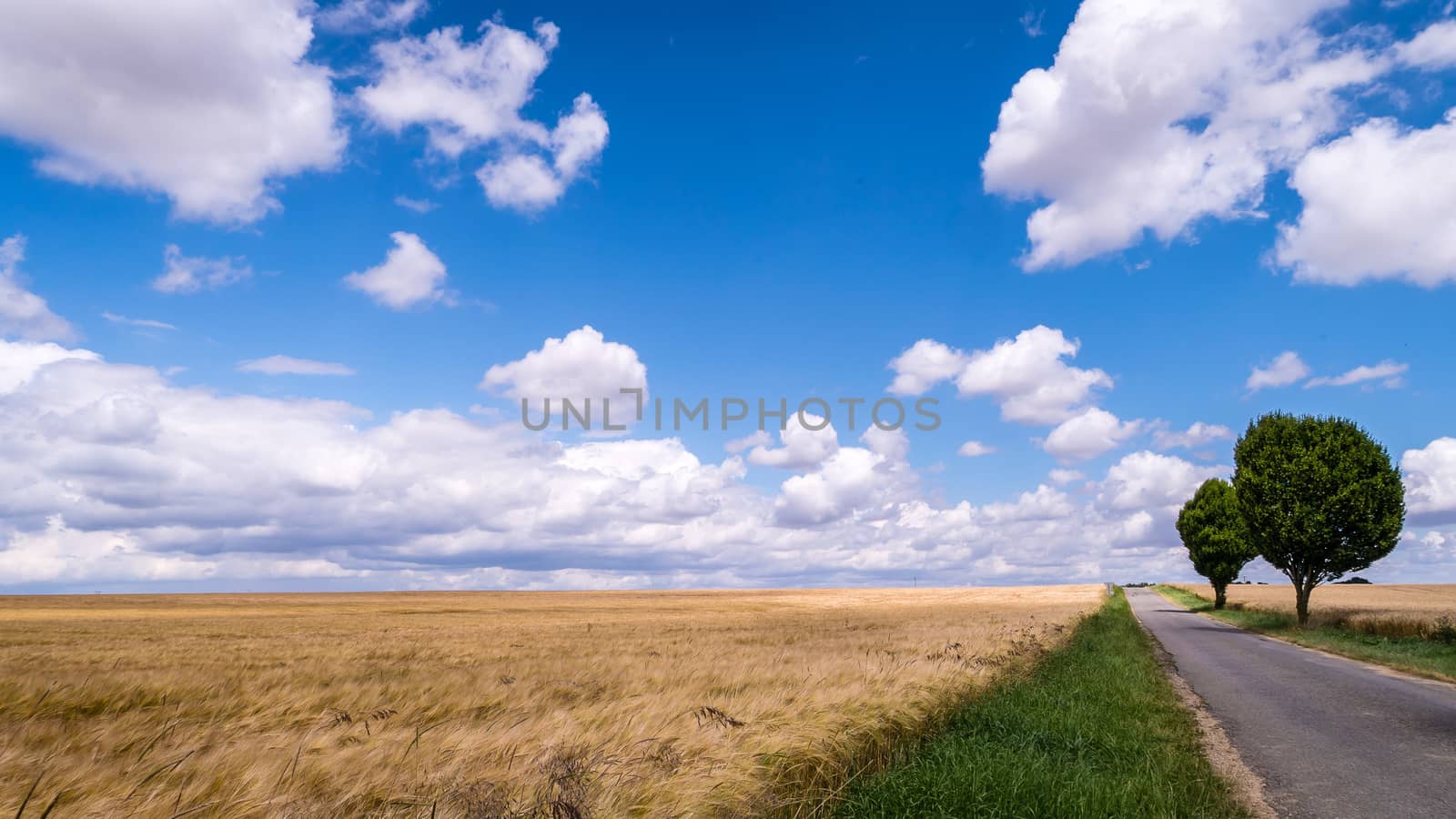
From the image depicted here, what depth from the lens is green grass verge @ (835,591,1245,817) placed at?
5.63 metres

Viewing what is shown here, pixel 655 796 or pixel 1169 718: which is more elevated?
pixel 655 796

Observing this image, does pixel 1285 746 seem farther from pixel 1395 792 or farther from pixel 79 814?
pixel 79 814

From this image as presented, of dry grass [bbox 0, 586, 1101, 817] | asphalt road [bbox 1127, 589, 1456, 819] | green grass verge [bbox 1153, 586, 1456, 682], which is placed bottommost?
green grass verge [bbox 1153, 586, 1456, 682]

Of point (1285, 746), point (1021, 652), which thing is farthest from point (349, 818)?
point (1021, 652)

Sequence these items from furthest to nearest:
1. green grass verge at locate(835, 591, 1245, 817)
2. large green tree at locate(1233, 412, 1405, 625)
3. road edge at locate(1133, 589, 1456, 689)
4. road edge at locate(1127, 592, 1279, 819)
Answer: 1. large green tree at locate(1233, 412, 1405, 625)
2. road edge at locate(1133, 589, 1456, 689)
3. road edge at locate(1127, 592, 1279, 819)
4. green grass verge at locate(835, 591, 1245, 817)

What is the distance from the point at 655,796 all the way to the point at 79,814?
2.33 m

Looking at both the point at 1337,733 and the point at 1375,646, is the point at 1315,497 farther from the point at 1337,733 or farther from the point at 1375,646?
the point at 1337,733

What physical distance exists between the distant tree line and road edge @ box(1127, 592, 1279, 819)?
2538 cm

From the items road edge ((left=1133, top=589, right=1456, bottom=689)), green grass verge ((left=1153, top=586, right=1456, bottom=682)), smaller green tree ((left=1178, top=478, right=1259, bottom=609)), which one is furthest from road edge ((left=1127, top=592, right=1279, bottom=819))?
smaller green tree ((left=1178, top=478, right=1259, bottom=609))

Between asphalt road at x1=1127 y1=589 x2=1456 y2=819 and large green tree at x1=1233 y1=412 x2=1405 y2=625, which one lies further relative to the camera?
large green tree at x1=1233 y1=412 x2=1405 y2=625

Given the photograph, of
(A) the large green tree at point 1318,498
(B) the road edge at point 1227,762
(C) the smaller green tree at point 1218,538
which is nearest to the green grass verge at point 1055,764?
(B) the road edge at point 1227,762

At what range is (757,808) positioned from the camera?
474 centimetres

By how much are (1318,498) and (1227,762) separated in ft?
106

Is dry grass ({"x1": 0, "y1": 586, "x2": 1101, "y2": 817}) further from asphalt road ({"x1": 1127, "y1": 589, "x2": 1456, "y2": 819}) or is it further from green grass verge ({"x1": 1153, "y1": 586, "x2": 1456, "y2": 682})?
green grass verge ({"x1": 1153, "y1": 586, "x2": 1456, "y2": 682})
